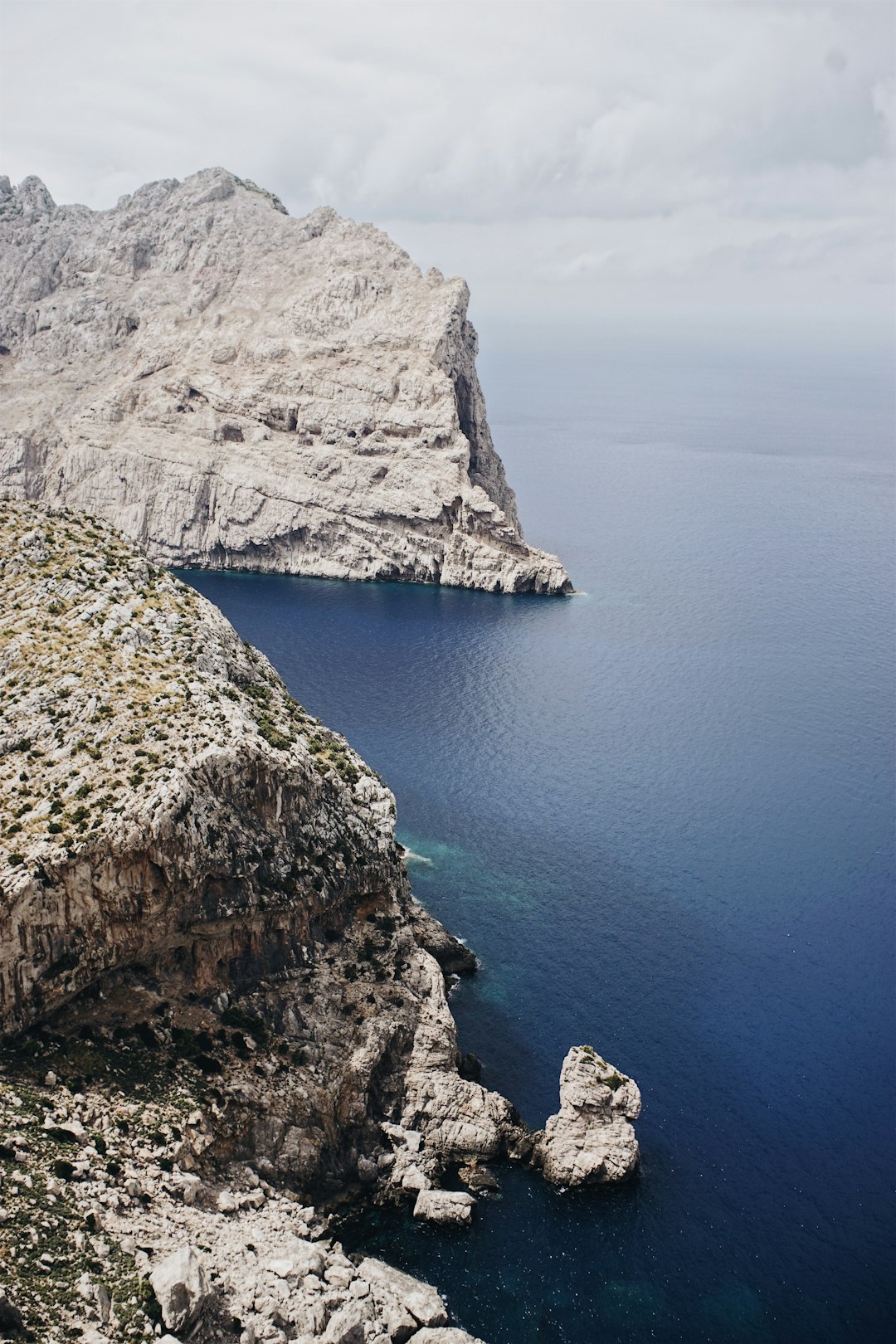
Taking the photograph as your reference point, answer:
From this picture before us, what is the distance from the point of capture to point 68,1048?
193ft

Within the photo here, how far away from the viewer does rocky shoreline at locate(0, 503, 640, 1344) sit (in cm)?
5225

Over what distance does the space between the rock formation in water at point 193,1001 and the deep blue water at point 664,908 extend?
21.7 feet

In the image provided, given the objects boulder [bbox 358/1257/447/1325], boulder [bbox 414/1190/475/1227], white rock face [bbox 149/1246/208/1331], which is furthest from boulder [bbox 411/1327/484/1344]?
white rock face [bbox 149/1246/208/1331]

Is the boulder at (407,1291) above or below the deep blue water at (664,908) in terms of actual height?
below

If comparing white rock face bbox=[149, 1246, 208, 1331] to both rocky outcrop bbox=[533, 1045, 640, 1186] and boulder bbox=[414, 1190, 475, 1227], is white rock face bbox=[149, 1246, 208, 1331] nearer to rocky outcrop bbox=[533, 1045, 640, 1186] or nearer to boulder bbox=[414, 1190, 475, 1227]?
boulder bbox=[414, 1190, 475, 1227]

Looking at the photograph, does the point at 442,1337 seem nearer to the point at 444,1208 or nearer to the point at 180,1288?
the point at 444,1208

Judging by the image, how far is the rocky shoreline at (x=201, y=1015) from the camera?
52.2m

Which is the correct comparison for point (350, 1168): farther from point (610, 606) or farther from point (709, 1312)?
point (610, 606)

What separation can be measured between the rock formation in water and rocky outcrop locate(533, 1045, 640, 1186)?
6.92 feet

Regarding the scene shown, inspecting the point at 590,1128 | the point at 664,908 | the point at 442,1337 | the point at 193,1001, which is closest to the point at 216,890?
the point at 193,1001

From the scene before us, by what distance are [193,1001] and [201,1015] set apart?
0.96 meters

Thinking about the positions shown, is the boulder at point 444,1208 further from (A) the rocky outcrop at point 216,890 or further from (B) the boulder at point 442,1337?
(B) the boulder at point 442,1337

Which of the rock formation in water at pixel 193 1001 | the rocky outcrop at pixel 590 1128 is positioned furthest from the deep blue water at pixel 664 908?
the rock formation in water at pixel 193 1001

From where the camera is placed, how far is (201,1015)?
64625 millimetres
